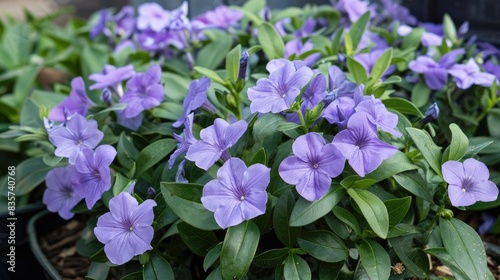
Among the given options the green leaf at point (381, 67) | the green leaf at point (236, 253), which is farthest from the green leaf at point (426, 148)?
the green leaf at point (236, 253)

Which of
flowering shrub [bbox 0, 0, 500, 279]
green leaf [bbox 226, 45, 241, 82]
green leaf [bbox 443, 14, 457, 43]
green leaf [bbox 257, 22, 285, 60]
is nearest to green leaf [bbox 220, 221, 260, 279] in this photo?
flowering shrub [bbox 0, 0, 500, 279]

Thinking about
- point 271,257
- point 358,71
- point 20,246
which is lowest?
point 20,246

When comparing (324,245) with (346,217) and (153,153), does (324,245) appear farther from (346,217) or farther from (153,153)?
(153,153)

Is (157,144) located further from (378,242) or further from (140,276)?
(378,242)

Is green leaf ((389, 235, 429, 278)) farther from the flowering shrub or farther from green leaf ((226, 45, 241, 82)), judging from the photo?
green leaf ((226, 45, 241, 82))

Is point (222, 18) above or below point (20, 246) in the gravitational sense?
above

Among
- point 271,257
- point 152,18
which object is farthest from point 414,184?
point 152,18

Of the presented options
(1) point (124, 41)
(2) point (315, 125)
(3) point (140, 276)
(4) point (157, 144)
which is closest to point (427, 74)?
(2) point (315, 125)
